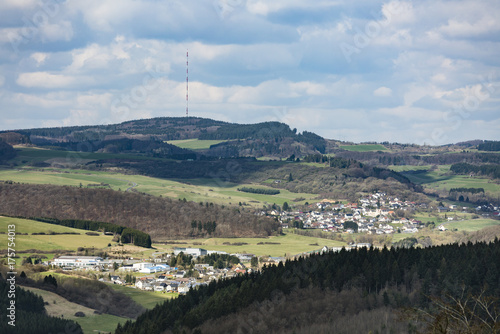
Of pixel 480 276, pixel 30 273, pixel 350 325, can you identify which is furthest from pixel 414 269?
pixel 30 273

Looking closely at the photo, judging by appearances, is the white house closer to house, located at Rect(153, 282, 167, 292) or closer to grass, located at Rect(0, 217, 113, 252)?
grass, located at Rect(0, 217, 113, 252)

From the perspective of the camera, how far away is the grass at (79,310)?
89.9m

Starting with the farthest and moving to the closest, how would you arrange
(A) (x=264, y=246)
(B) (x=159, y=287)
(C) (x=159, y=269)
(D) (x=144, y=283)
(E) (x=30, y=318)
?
1. (A) (x=264, y=246)
2. (C) (x=159, y=269)
3. (D) (x=144, y=283)
4. (B) (x=159, y=287)
5. (E) (x=30, y=318)

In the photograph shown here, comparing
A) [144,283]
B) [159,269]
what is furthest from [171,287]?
[159,269]

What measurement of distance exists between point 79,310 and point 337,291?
39.9 meters

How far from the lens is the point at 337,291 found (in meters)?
92.5

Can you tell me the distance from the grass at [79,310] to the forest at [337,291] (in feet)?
18.9

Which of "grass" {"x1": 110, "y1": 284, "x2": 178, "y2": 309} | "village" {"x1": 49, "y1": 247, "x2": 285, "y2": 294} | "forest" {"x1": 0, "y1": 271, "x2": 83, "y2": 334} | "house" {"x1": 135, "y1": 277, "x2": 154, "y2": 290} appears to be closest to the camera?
"forest" {"x1": 0, "y1": 271, "x2": 83, "y2": 334}

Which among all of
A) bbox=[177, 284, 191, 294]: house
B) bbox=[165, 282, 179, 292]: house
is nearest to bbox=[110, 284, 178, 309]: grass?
bbox=[177, 284, 191, 294]: house

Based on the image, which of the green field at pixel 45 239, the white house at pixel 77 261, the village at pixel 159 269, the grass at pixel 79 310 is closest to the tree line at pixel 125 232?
the green field at pixel 45 239

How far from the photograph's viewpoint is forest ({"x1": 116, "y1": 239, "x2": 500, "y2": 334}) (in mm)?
82062

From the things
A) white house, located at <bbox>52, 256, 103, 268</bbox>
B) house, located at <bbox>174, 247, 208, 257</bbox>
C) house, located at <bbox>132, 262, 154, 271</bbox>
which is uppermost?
white house, located at <bbox>52, 256, 103, 268</bbox>

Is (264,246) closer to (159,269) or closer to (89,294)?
(159,269)

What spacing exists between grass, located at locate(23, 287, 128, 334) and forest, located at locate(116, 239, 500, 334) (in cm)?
576
